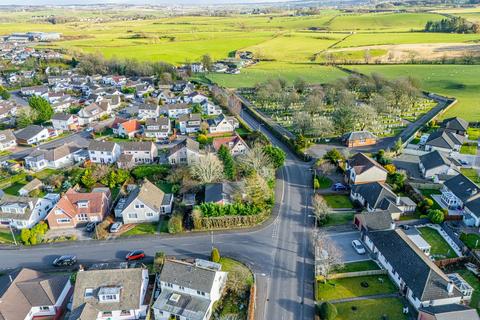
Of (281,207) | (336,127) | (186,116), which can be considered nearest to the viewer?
(281,207)

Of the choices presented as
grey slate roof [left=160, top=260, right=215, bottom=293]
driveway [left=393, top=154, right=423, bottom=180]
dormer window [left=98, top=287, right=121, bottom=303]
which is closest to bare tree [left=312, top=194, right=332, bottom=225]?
grey slate roof [left=160, top=260, right=215, bottom=293]

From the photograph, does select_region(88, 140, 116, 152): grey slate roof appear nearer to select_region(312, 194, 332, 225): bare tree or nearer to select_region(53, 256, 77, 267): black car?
select_region(53, 256, 77, 267): black car

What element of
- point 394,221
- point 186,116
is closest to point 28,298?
point 394,221

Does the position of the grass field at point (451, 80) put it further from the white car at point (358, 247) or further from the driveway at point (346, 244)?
the white car at point (358, 247)

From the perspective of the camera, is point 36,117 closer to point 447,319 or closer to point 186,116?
point 186,116

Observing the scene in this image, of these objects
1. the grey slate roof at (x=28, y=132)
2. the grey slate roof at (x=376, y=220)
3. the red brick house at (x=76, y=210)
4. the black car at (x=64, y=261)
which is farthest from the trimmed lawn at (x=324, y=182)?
the grey slate roof at (x=28, y=132)

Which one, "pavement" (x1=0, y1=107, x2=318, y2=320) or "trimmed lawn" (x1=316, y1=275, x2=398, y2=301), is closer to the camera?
"trimmed lawn" (x1=316, y1=275, x2=398, y2=301)
